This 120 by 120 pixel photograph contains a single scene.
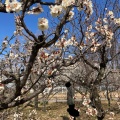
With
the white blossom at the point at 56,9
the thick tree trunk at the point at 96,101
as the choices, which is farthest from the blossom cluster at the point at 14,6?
the thick tree trunk at the point at 96,101

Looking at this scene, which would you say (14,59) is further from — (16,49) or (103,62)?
(103,62)

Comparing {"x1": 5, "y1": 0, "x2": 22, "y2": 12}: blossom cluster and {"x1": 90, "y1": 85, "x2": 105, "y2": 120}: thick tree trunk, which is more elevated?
{"x1": 5, "y1": 0, "x2": 22, "y2": 12}: blossom cluster

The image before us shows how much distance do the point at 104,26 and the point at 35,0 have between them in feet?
16.9

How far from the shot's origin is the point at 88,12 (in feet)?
11.3

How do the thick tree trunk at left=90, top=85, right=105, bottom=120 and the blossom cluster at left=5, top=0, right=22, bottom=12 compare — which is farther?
the thick tree trunk at left=90, top=85, right=105, bottom=120

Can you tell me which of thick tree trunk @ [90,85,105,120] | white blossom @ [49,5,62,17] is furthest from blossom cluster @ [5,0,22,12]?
thick tree trunk @ [90,85,105,120]

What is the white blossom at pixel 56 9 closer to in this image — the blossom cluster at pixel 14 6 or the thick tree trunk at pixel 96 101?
the blossom cluster at pixel 14 6

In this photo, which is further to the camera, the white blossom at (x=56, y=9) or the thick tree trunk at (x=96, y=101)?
the thick tree trunk at (x=96, y=101)

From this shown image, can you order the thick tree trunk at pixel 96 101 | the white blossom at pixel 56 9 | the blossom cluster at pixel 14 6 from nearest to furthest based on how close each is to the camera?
the blossom cluster at pixel 14 6, the white blossom at pixel 56 9, the thick tree trunk at pixel 96 101

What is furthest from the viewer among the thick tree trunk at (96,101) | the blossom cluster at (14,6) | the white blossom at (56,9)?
the thick tree trunk at (96,101)

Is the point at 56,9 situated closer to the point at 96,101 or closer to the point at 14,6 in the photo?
the point at 14,6

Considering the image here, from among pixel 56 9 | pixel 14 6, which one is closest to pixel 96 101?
pixel 56 9

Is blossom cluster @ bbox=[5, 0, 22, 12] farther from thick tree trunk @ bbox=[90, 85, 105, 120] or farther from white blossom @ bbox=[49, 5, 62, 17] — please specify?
thick tree trunk @ bbox=[90, 85, 105, 120]

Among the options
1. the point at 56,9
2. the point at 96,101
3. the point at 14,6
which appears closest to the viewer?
the point at 14,6
